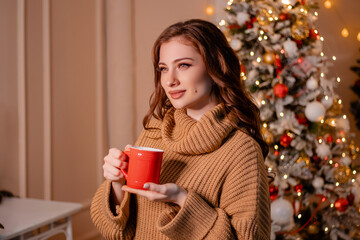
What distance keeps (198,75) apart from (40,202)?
127 cm

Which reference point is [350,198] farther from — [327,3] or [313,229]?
[327,3]

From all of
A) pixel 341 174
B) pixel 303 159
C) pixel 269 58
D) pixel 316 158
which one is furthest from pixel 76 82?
pixel 341 174

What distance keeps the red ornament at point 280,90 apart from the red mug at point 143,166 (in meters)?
1.93

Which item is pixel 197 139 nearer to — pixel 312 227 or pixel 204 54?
pixel 204 54

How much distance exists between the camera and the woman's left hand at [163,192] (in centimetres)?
108

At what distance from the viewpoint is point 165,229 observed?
1122 mm

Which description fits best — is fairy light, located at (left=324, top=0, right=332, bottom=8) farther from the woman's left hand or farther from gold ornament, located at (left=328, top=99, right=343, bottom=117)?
the woman's left hand

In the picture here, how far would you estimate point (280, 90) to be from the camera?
9.43 feet

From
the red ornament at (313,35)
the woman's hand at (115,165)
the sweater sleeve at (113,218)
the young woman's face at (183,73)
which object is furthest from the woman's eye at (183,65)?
the red ornament at (313,35)

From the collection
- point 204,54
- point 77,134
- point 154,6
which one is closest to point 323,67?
point 154,6

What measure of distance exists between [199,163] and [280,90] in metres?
1.76

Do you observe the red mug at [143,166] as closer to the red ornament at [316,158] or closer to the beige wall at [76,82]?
the beige wall at [76,82]

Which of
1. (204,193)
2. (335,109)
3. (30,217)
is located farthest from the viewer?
(335,109)

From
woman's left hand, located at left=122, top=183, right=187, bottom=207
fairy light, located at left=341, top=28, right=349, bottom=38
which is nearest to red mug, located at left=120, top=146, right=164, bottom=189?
woman's left hand, located at left=122, top=183, right=187, bottom=207
